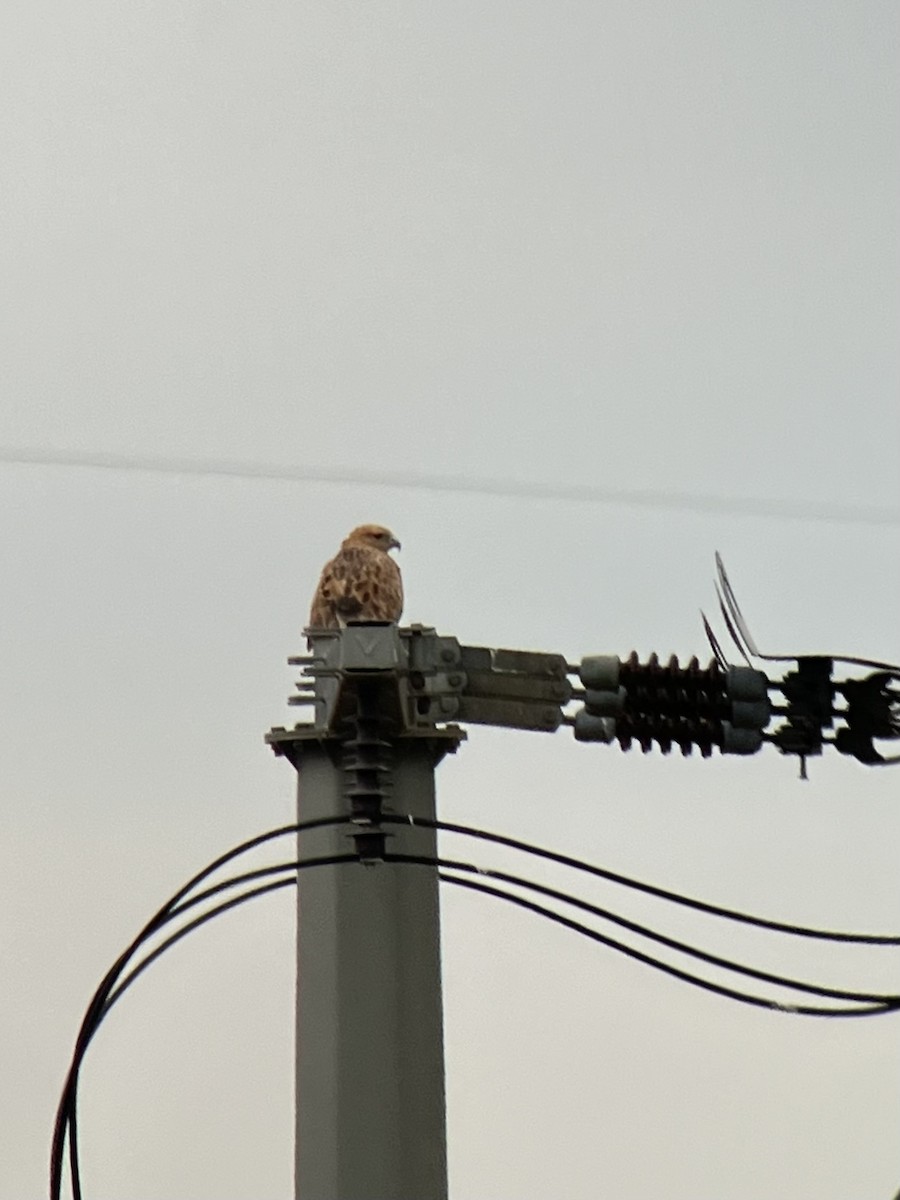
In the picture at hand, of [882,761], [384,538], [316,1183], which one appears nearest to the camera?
[316,1183]

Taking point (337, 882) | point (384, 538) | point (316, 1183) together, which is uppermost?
point (384, 538)

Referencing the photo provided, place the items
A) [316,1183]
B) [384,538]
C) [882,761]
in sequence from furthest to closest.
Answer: [384,538], [882,761], [316,1183]

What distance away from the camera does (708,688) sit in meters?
0.82

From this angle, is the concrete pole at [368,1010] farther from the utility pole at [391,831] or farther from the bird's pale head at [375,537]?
the bird's pale head at [375,537]

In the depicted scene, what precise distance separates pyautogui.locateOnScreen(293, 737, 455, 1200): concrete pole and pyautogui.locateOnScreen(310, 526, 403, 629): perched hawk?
0.41ft

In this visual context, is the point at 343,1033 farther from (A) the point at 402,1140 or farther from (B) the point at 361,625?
(B) the point at 361,625

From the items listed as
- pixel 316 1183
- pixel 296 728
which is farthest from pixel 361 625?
pixel 316 1183

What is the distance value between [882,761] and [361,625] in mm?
329

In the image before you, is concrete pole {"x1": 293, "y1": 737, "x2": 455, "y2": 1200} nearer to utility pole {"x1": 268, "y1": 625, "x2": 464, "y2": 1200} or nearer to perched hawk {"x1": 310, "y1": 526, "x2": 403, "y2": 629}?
utility pole {"x1": 268, "y1": 625, "x2": 464, "y2": 1200}

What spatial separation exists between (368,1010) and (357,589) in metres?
0.25

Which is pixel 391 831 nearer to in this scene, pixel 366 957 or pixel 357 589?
pixel 366 957

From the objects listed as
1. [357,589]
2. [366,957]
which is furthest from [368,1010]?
[357,589]

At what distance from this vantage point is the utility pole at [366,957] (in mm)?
738

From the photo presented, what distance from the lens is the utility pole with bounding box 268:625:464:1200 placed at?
738 mm
